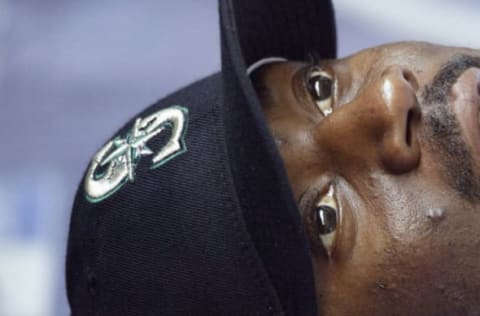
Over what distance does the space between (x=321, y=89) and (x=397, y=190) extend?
0.16 m

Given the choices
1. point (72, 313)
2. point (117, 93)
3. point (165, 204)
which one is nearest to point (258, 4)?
point (165, 204)

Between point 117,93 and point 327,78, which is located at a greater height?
point 327,78

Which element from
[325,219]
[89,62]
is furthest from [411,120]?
[89,62]

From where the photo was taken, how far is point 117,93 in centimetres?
135

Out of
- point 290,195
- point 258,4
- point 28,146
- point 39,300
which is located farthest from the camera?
point 28,146

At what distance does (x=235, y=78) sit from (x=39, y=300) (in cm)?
76

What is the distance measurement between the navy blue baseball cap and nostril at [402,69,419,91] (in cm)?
15

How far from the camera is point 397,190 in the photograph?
650 mm

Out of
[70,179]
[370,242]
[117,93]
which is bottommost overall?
[70,179]

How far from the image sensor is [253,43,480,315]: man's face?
638mm

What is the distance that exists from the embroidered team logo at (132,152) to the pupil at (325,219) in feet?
0.43

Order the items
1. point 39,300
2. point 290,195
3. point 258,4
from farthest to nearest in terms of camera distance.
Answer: point 39,300 < point 258,4 < point 290,195

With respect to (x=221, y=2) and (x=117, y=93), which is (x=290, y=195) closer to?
(x=221, y=2)

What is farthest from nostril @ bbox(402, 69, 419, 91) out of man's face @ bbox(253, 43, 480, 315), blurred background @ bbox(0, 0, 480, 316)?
blurred background @ bbox(0, 0, 480, 316)
